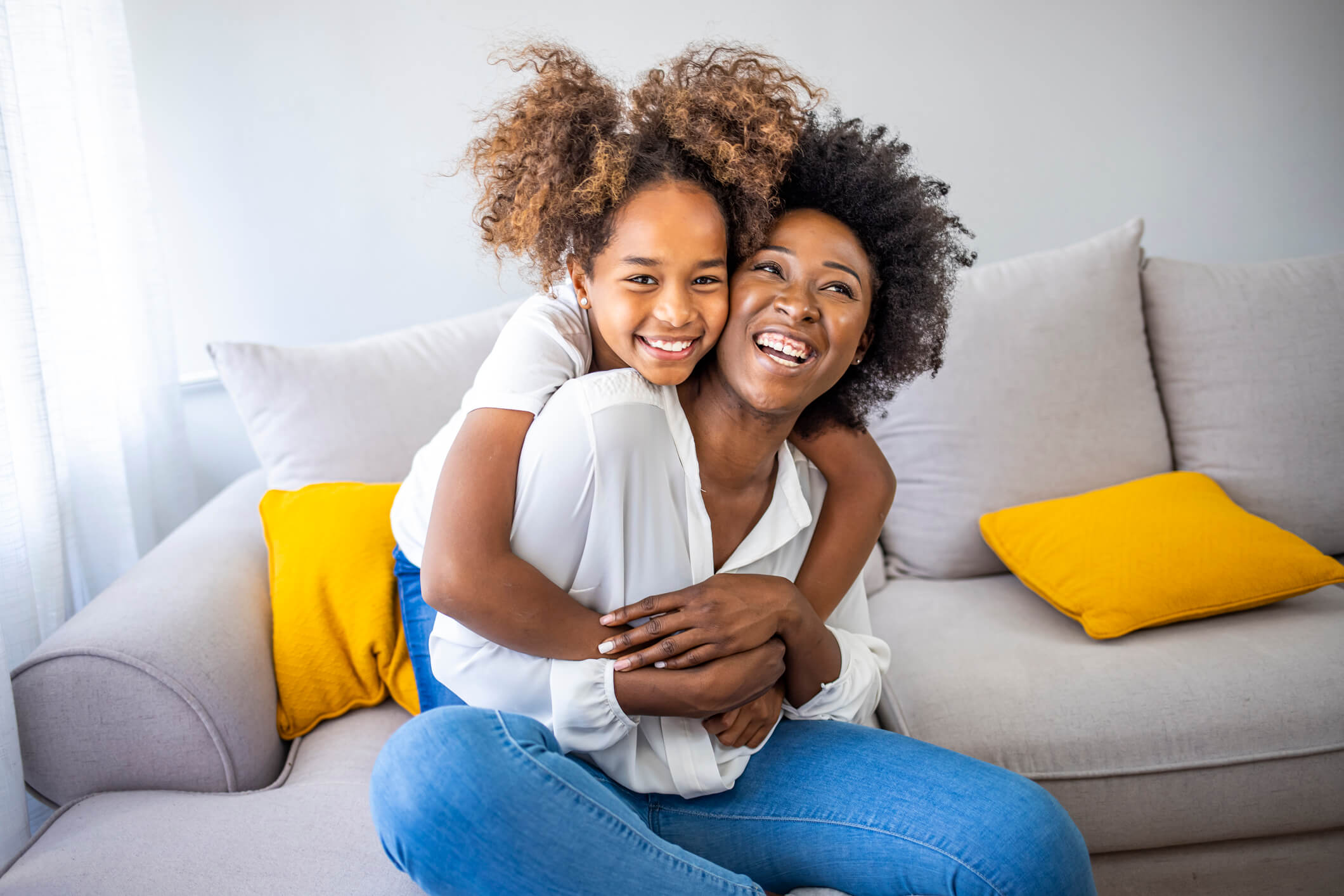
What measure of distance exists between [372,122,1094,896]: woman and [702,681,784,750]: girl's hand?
0.06ft

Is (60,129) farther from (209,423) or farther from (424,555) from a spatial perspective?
(424,555)

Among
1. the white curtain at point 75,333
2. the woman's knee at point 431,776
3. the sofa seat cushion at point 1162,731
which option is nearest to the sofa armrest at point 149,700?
the white curtain at point 75,333

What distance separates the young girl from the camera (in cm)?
101

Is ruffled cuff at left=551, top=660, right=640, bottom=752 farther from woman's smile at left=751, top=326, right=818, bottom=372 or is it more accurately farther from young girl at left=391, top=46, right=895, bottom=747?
woman's smile at left=751, top=326, right=818, bottom=372

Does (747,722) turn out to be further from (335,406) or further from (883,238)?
(335,406)

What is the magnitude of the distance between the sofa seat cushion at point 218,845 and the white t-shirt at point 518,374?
36 cm

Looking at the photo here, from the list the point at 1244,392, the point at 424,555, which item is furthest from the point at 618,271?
the point at 1244,392

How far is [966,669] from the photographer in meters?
1.52

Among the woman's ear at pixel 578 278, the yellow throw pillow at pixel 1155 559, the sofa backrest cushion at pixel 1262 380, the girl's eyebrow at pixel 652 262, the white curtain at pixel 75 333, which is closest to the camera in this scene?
the girl's eyebrow at pixel 652 262

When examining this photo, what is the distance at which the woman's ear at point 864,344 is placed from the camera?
1.27 meters

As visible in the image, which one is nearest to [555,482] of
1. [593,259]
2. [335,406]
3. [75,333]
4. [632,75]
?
[593,259]

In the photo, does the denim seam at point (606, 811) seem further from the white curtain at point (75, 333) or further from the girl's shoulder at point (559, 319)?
the white curtain at point (75, 333)

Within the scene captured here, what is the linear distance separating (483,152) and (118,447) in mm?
1052

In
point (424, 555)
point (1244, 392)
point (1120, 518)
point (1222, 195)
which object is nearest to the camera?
point (424, 555)
